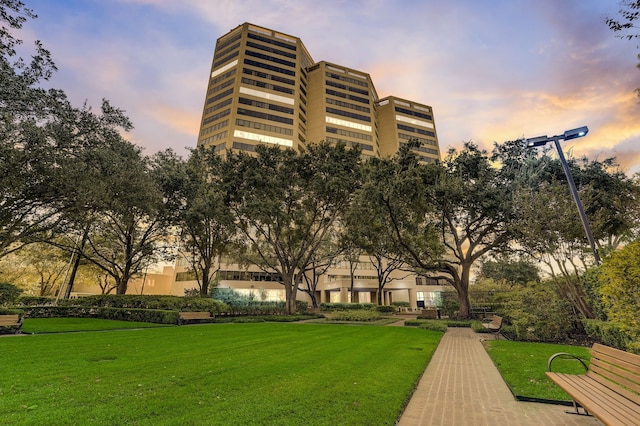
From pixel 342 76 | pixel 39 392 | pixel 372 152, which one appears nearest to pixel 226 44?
pixel 342 76

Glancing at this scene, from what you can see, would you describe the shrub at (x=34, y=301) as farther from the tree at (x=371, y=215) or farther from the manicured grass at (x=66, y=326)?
the tree at (x=371, y=215)

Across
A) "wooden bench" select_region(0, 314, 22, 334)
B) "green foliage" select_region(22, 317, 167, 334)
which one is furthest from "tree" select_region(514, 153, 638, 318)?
"wooden bench" select_region(0, 314, 22, 334)

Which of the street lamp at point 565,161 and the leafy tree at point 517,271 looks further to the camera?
the leafy tree at point 517,271

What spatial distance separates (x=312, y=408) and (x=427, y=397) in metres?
2.42

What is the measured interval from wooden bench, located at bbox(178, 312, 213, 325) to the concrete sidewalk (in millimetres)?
16776

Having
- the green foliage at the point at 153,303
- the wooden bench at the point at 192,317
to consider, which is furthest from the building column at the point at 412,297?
the wooden bench at the point at 192,317

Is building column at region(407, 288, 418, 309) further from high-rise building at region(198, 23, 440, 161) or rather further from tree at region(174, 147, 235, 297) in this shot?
tree at region(174, 147, 235, 297)

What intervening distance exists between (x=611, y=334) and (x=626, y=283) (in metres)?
4.45

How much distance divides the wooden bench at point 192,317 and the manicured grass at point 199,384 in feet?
31.8

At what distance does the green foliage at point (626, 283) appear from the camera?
761 cm

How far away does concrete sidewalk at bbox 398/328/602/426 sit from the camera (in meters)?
4.75

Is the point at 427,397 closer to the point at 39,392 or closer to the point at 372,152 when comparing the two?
the point at 39,392

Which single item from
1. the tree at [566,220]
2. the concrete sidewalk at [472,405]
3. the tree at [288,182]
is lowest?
the concrete sidewalk at [472,405]

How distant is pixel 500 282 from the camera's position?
60562 mm
